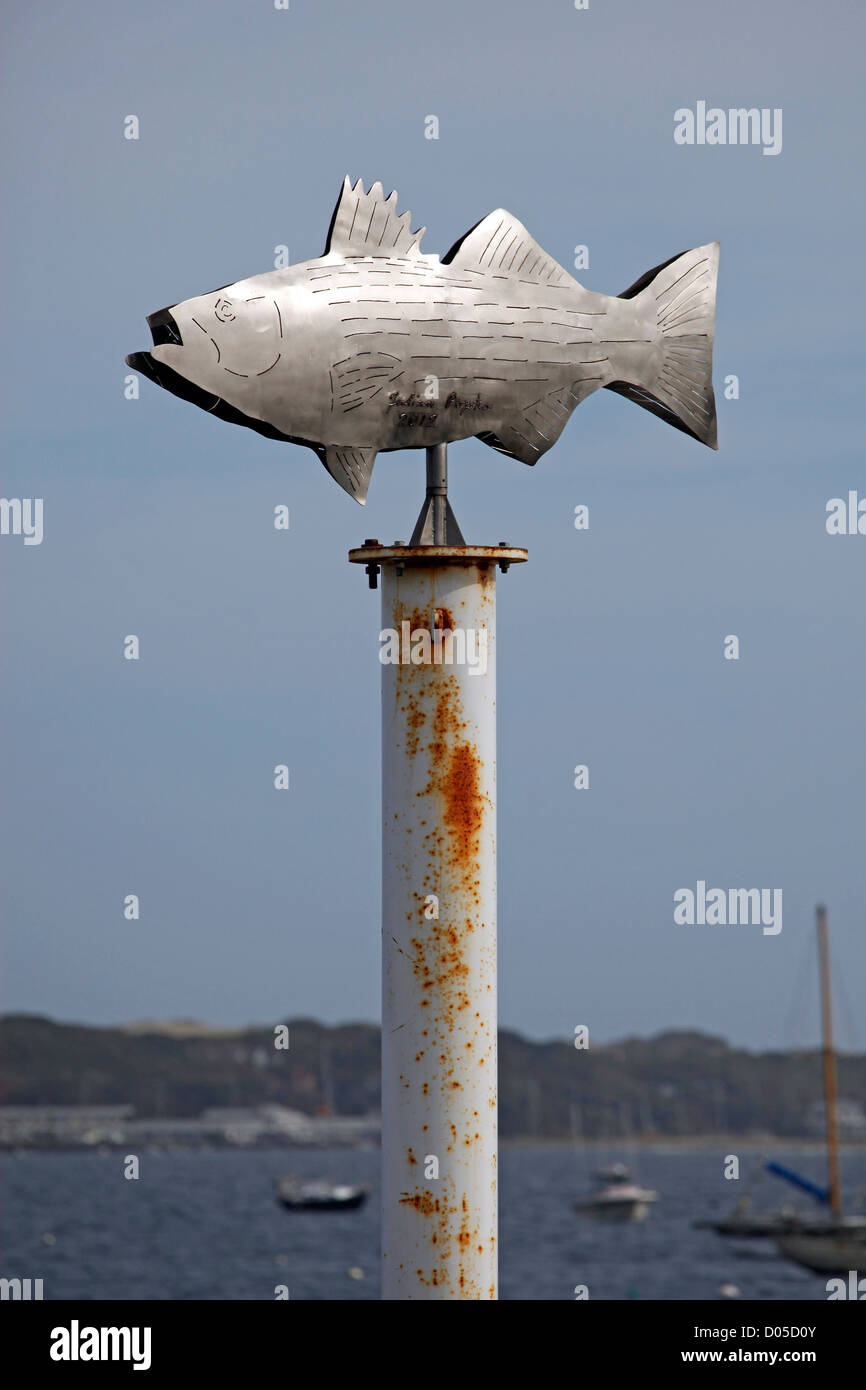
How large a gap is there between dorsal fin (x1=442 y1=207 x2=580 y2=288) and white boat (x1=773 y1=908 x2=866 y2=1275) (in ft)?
232

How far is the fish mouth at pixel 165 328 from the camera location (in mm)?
10969

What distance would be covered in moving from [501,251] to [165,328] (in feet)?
7.43

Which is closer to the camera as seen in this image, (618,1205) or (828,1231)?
(828,1231)

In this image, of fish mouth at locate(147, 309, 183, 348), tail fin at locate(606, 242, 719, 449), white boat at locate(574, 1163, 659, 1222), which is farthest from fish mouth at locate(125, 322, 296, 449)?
white boat at locate(574, 1163, 659, 1222)

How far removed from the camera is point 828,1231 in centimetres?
9612

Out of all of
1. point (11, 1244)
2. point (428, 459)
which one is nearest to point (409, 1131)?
point (428, 459)

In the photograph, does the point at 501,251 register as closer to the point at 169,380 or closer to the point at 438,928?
the point at 169,380

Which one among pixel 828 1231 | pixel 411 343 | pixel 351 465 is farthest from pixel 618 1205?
Answer: pixel 411 343

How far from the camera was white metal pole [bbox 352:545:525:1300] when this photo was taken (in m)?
10.9

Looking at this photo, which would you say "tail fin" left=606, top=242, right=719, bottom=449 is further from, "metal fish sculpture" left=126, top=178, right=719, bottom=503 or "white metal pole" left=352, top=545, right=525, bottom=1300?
"white metal pole" left=352, top=545, right=525, bottom=1300

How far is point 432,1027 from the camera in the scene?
11.0m

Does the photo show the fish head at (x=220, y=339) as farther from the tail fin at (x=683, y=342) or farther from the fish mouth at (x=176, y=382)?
Result: the tail fin at (x=683, y=342)

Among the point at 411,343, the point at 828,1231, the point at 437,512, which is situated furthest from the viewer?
the point at 828,1231
